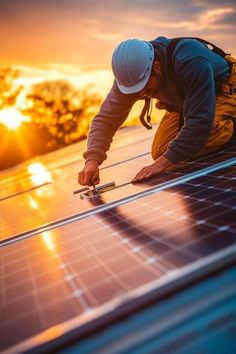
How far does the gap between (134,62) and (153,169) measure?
95 cm

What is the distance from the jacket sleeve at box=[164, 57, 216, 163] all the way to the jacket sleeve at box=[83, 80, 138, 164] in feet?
2.81

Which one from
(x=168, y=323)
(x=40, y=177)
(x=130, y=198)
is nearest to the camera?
(x=168, y=323)

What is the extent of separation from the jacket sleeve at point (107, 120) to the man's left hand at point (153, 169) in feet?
2.66

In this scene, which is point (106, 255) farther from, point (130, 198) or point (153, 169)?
point (153, 169)

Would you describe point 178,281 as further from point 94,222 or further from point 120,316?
point 94,222

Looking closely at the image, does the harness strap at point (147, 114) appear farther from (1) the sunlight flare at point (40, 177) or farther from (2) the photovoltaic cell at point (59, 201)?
(1) the sunlight flare at point (40, 177)

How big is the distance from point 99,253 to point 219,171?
1.26 m

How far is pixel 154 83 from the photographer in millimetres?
3432

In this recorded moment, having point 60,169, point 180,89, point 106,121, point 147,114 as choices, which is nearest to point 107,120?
point 106,121

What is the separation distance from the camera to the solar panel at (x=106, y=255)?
1.15 m

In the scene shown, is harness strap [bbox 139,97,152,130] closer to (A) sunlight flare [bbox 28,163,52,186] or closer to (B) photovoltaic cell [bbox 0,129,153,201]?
(B) photovoltaic cell [bbox 0,129,153,201]

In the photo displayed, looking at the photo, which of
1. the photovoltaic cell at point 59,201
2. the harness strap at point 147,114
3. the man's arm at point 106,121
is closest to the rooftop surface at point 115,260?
the photovoltaic cell at point 59,201

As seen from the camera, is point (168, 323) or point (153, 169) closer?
point (168, 323)

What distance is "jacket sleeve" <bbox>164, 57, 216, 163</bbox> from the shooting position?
10.2 feet
